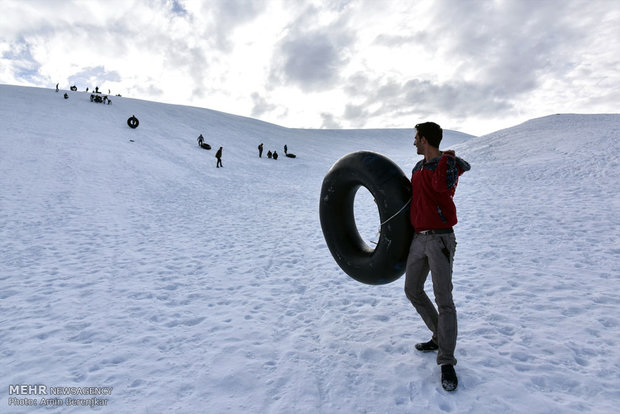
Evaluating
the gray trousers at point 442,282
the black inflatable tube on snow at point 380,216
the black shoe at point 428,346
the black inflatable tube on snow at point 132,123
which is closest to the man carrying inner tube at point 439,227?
the gray trousers at point 442,282

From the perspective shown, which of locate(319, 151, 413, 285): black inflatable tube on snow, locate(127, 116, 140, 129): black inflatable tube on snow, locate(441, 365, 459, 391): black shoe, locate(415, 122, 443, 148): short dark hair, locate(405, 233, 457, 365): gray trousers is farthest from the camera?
locate(127, 116, 140, 129): black inflatable tube on snow

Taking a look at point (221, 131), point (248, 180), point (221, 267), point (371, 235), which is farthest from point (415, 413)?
point (221, 131)

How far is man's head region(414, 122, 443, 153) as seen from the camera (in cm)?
331

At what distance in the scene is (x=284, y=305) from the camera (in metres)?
5.09

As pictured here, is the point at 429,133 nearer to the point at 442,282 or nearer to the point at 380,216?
the point at 380,216

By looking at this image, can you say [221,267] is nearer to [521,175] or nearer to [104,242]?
[104,242]

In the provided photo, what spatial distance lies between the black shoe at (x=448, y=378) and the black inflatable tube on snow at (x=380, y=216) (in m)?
0.98

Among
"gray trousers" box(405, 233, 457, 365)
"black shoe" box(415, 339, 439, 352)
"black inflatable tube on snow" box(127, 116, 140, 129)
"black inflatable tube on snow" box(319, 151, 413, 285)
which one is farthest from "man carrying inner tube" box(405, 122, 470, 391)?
"black inflatable tube on snow" box(127, 116, 140, 129)

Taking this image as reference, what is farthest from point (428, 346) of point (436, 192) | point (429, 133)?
point (429, 133)

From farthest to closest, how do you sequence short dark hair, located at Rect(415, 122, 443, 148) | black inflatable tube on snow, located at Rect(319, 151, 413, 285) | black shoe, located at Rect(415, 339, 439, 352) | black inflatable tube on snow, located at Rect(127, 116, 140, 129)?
black inflatable tube on snow, located at Rect(127, 116, 140, 129)
black shoe, located at Rect(415, 339, 439, 352)
black inflatable tube on snow, located at Rect(319, 151, 413, 285)
short dark hair, located at Rect(415, 122, 443, 148)

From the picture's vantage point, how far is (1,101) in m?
30.3

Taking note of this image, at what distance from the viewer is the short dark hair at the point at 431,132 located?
3309 millimetres

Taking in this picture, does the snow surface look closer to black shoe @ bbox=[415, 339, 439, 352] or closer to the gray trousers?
black shoe @ bbox=[415, 339, 439, 352]

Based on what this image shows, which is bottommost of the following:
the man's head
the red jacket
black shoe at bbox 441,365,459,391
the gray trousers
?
black shoe at bbox 441,365,459,391
